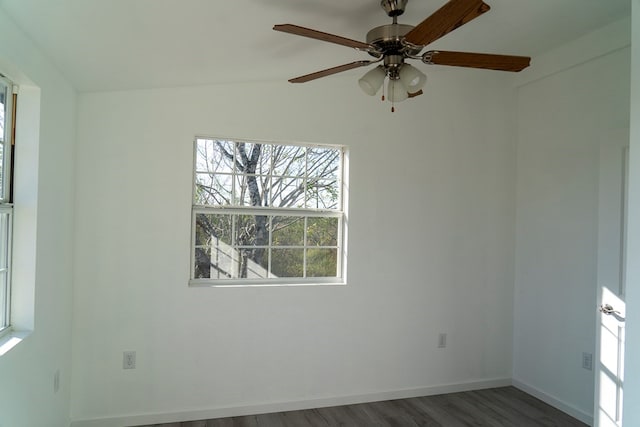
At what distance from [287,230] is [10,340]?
74.6 inches

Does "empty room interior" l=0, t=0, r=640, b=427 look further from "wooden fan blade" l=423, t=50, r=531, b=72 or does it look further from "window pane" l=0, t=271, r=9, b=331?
"wooden fan blade" l=423, t=50, r=531, b=72

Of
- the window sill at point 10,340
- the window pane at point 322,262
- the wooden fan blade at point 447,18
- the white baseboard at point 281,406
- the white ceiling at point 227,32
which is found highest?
the white ceiling at point 227,32

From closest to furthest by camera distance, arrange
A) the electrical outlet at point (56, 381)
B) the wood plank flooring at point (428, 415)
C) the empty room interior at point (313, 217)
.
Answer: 1. the empty room interior at point (313, 217)
2. the electrical outlet at point (56, 381)
3. the wood plank flooring at point (428, 415)

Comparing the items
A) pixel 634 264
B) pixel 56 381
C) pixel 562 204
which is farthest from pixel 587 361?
pixel 56 381

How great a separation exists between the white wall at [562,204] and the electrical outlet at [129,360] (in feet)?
10.4

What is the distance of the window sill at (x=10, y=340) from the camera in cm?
189

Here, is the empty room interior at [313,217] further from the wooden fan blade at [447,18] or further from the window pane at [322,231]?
the wooden fan blade at [447,18]

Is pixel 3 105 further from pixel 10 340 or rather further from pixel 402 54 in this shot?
pixel 402 54

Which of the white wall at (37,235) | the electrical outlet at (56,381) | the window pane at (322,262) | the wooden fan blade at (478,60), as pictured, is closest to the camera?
the wooden fan blade at (478,60)

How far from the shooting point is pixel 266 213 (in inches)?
132

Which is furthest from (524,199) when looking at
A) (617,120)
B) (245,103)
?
(245,103)

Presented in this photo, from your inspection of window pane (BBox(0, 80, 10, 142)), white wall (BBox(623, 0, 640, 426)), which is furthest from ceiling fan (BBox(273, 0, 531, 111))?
window pane (BBox(0, 80, 10, 142))

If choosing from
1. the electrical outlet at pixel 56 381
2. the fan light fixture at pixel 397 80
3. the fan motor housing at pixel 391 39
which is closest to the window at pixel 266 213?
the electrical outlet at pixel 56 381

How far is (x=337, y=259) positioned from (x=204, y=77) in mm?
1702
